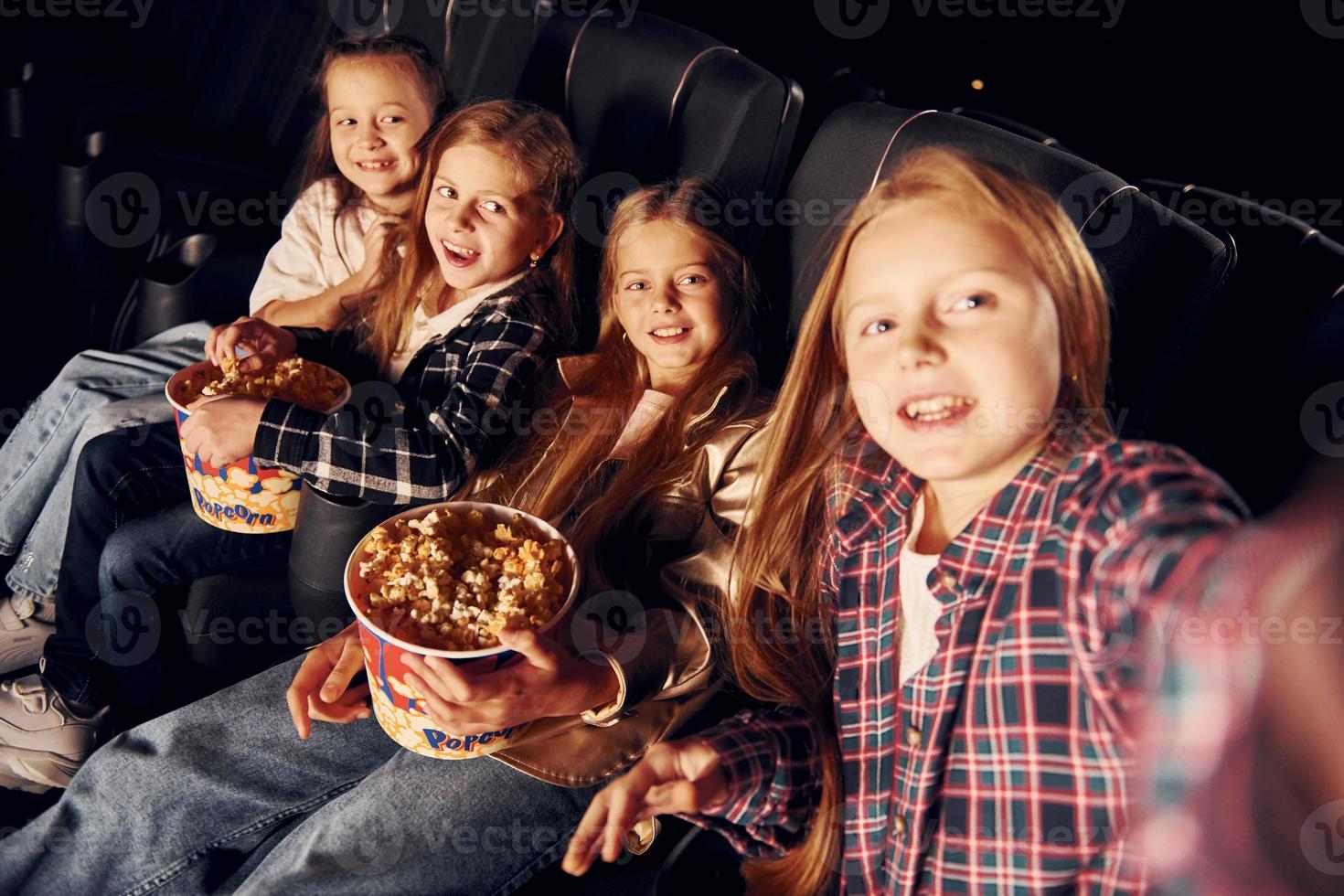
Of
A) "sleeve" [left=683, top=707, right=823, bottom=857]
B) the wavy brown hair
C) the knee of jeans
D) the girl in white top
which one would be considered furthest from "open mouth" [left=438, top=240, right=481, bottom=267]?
"sleeve" [left=683, top=707, right=823, bottom=857]

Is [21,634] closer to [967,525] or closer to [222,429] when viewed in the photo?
[222,429]

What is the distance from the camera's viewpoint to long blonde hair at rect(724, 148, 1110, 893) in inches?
29.7

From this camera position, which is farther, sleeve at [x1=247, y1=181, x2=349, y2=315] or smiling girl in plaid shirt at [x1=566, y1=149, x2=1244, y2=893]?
sleeve at [x1=247, y1=181, x2=349, y2=315]

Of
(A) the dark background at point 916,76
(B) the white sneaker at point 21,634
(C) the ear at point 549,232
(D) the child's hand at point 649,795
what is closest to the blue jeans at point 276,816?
(D) the child's hand at point 649,795

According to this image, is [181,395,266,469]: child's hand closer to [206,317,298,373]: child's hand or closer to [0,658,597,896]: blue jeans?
[206,317,298,373]: child's hand

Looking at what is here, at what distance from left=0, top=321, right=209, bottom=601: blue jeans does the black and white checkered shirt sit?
338 mm

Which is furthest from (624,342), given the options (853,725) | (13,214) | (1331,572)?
(13,214)

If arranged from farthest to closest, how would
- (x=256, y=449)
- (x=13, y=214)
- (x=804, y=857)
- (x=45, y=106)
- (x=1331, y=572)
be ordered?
1. (x=13, y=214)
2. (x=45, y=106)
3. (x=256, y=449)
4. (x=804, y=857)
5. (x=1331, y=572)

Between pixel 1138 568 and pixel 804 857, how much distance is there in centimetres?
41

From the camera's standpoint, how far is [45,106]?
2166 millimetres

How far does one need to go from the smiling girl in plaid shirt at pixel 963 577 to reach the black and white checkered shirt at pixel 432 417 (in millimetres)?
433

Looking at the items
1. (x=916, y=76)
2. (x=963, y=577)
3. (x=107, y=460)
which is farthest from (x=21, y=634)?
(x=916, y=76)

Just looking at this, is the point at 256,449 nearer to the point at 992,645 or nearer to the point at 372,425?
the point at 372,425

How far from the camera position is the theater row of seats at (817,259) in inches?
37.7
